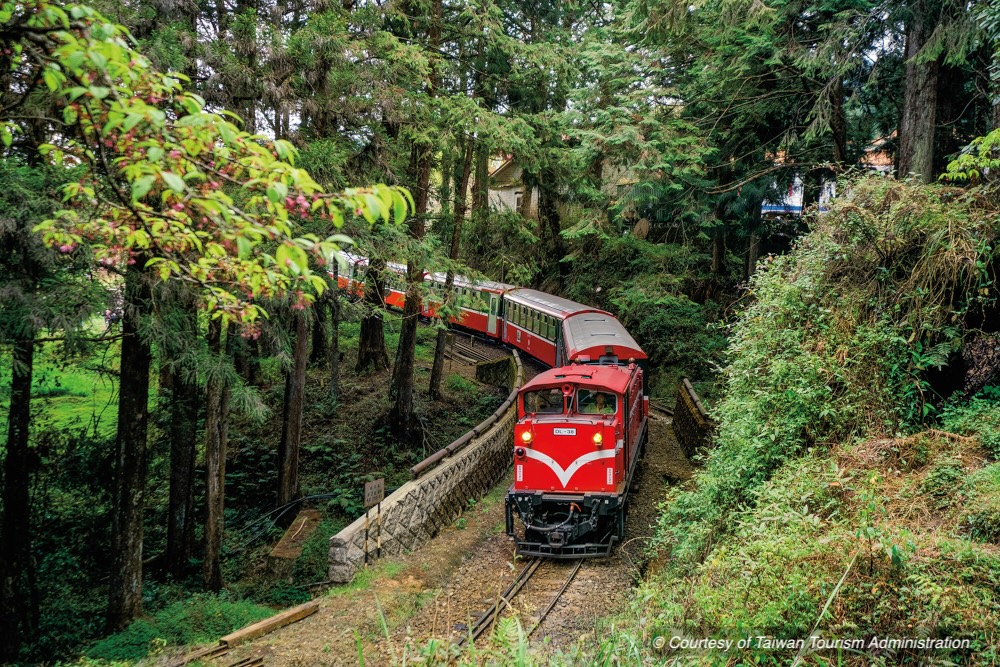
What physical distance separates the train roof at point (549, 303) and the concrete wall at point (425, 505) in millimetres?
4290

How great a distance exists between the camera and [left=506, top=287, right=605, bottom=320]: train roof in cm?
1733

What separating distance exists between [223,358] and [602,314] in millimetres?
10336

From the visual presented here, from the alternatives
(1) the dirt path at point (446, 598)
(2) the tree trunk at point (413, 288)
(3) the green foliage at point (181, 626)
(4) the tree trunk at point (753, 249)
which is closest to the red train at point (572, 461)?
(1) the dirt path at point (446, 598)

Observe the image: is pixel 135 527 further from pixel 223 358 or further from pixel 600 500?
pixel 600 500

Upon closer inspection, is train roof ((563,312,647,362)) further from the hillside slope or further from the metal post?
the metal post

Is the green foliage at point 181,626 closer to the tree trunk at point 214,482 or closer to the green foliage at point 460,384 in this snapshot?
the tree trunk at point 214,482

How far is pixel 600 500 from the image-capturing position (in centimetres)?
929

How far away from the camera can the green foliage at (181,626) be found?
27.1 feet

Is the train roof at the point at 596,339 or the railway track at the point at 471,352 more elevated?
the train roof at the point at 596,339

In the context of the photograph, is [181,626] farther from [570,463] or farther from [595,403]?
[595,403]

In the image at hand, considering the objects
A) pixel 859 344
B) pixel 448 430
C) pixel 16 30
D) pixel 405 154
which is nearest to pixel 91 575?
pixel 448 430

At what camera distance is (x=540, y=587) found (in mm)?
8812

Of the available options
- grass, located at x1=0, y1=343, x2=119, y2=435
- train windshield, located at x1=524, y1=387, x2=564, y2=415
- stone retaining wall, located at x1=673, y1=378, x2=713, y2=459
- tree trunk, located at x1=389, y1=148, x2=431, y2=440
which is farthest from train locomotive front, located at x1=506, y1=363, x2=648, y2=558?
grass, located at x1=0, y1=343, x2=119, y2=435

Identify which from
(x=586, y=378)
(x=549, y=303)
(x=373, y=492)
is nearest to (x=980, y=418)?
(x=586, y=378)
